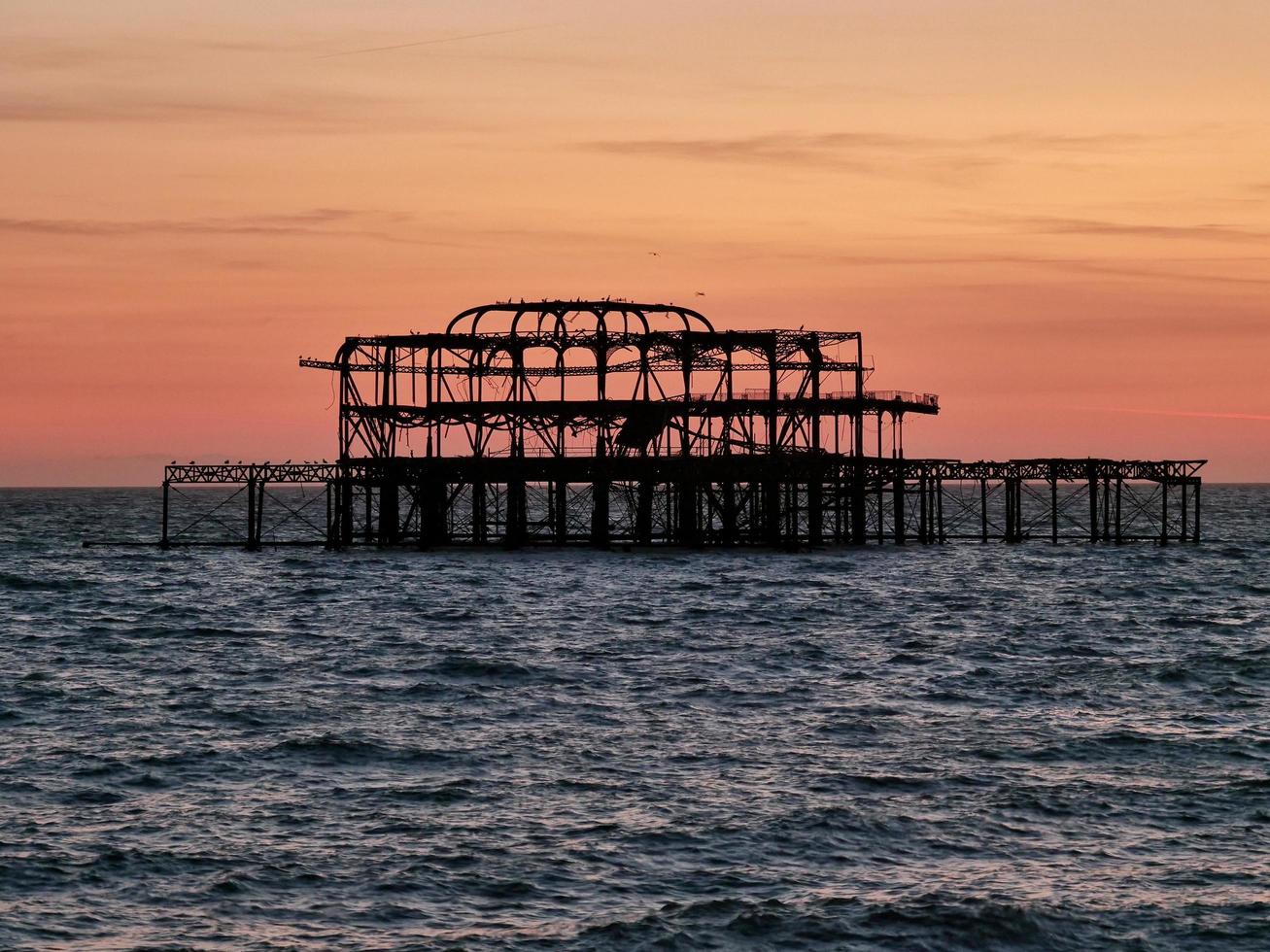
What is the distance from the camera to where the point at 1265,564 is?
95.5 m

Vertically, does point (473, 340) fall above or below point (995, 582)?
above

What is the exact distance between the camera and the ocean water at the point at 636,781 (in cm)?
2231

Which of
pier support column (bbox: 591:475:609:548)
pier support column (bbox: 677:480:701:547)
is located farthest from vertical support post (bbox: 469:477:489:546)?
pier support column (bbox: 677:480:701:547)

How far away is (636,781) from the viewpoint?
29453 mm

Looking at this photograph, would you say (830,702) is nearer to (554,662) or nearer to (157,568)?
(554,662)

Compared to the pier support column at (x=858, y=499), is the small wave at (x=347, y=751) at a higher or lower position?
lower

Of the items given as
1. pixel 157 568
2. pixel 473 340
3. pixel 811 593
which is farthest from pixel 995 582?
pixel 157 568

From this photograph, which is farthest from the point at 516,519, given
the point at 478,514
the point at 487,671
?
the point at 487,671

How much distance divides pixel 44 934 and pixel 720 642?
99.5 ft

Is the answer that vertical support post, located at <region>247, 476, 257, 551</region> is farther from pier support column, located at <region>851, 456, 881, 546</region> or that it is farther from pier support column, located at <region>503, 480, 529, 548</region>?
pier support column, located at <region>851, 456, 881, 546</region>

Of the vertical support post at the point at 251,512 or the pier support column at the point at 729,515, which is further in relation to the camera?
the pier support column at the point at 729,515

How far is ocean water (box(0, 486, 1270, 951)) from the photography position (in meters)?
22.3

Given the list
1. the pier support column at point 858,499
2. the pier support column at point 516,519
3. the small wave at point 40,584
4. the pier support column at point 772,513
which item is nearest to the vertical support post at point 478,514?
the pier support column at point 516,519

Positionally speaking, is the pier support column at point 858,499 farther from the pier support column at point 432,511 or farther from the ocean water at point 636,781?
the ocean water at point 636,781
